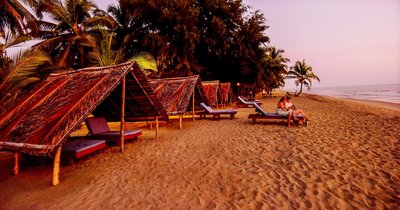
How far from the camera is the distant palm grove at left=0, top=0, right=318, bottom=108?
8828 millimetres

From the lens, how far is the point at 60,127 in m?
3.81

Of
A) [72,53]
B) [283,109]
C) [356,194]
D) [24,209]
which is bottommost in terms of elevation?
[24,209]

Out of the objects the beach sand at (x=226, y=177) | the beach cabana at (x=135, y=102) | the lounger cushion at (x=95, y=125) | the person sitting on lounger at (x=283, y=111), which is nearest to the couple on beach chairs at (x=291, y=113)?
the person sitting on lounger at (x=283, y=111)

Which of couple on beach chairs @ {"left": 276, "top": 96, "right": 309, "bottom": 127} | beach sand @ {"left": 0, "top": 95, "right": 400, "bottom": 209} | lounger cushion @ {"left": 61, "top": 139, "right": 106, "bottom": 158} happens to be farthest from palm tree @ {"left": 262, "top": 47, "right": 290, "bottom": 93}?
lounger cushion @ {"left": 61, "top": 139, "right": 106, "bottom": 158}

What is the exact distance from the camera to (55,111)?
14.1 feet

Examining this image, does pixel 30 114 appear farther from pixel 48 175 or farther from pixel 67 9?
pixel 67 9

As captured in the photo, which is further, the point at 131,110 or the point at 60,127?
the point at 131,110

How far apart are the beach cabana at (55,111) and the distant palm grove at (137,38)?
303 cm

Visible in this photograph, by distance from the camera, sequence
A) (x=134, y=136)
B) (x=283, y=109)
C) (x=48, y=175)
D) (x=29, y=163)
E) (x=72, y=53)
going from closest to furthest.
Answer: (x=48, y=175), (x=29, y=163), (x=134, y=136), (x=283, y=109), (x=72, y=53)

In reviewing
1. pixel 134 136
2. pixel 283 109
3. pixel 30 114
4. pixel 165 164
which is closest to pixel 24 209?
pixel 30 114

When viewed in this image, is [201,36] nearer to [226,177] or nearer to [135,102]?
[135,102]

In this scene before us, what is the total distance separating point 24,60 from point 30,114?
3.81m

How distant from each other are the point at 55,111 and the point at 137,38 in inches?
593

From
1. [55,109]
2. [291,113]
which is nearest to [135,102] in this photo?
[55,109]
